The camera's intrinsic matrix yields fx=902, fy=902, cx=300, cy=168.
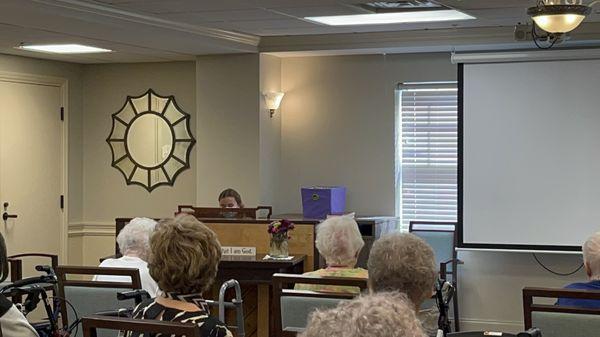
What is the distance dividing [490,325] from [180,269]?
5003 mm

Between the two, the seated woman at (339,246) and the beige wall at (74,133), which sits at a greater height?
the beige wall at (74,133)

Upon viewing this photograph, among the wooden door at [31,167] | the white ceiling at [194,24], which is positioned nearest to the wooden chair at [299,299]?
the white ceiling at [194,24]

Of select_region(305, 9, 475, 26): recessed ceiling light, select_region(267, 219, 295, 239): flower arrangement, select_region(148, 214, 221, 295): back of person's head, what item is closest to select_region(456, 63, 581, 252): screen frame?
select_region(305, 9, 475, 26): recessed ceiling light

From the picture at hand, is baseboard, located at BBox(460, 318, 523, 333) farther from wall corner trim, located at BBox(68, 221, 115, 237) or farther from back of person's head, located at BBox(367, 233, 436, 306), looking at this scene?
back of person's head, located at BBox(367, 233, 436, 306)

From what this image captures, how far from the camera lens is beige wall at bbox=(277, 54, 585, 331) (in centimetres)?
757

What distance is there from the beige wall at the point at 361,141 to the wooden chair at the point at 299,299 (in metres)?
3.93

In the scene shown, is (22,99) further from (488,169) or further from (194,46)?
(488,169)

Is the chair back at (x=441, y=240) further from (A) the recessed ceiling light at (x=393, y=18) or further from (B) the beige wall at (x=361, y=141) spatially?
(A) the recessed ceiling light at (x=393, y=18)

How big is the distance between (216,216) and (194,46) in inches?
63.2

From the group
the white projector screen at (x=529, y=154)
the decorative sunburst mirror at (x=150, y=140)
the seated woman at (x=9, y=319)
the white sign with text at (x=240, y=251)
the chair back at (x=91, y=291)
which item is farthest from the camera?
the decorative sunburst mirror at (x=150, y=140)

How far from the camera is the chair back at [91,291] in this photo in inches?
166

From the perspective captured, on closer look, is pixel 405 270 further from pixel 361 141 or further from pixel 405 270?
pixel 361 141

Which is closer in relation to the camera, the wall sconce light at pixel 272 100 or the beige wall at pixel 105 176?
the wall sconce light at pixel 272 100

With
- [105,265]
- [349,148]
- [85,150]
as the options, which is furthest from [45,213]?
[105,265]
